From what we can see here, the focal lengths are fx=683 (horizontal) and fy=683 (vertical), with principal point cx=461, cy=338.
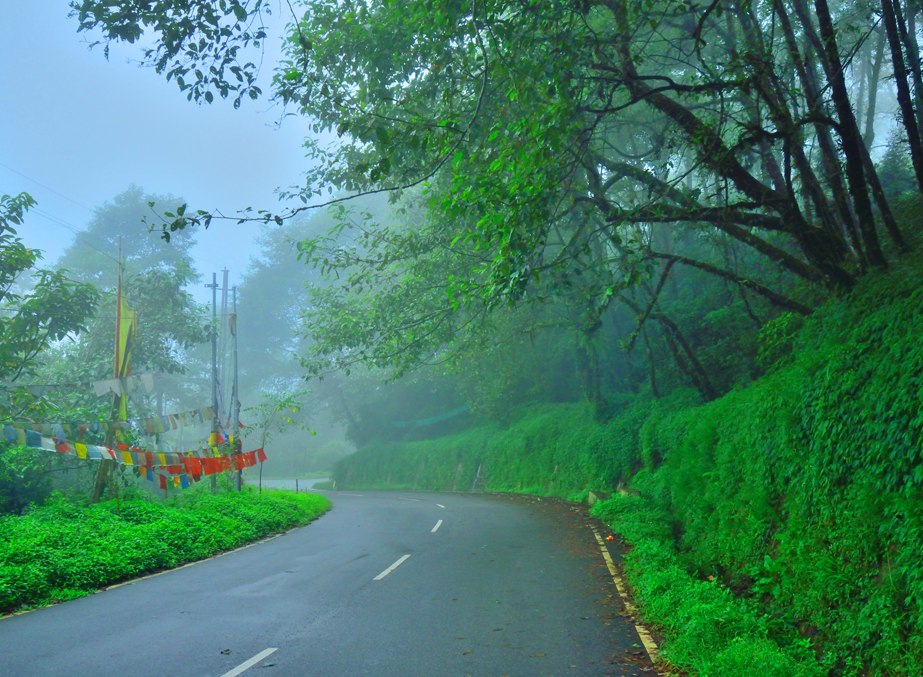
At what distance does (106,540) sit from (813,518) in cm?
1062

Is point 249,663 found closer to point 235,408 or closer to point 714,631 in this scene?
point 714,631

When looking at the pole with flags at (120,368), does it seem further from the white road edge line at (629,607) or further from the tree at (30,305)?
the white road edge line at (629,607)

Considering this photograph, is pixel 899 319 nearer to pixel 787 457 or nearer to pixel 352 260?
pixel 787 457

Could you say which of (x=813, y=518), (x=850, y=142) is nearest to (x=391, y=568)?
(x=813, y=518)

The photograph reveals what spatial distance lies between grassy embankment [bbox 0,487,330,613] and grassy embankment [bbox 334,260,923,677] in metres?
7.81

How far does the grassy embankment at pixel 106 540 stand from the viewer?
30.3 feet

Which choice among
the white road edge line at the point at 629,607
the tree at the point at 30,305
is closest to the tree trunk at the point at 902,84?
the white road edge line at the point at 629,607

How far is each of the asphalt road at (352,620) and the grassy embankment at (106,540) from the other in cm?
51

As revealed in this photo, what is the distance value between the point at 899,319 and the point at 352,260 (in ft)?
46.6

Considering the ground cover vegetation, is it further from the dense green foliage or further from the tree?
the tree

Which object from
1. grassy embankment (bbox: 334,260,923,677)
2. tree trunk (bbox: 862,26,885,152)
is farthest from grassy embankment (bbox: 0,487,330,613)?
tree trunk (bbox: 862,26,885,152)

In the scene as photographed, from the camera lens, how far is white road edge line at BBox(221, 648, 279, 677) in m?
5.74

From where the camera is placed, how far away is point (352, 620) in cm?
756

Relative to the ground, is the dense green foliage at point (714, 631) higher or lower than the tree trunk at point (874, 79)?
lower
